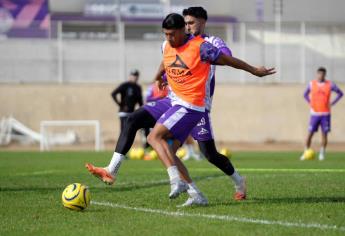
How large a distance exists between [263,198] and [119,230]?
3.01 m

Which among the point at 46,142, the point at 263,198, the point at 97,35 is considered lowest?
the point at 46,142

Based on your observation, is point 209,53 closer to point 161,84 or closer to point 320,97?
point 161,84

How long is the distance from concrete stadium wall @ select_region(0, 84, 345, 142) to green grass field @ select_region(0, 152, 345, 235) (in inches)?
675

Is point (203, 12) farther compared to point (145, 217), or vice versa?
point (203, 12)

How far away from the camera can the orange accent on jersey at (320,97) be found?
21875 mm

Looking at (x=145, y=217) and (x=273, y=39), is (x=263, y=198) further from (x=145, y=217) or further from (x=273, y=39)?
(x=273, y=39)

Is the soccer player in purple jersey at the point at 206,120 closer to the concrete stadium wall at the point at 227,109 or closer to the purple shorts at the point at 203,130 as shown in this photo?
the purple shorts at the point at 203,130

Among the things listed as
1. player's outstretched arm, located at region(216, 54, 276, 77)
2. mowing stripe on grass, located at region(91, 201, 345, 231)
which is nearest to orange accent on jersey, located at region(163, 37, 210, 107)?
player's outstretched arm, located at region(216, 54, 276, 77)

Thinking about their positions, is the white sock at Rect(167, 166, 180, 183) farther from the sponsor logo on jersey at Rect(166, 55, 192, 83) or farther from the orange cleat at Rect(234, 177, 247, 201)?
the orange cleat at Rect(234, 177, 247, 201)

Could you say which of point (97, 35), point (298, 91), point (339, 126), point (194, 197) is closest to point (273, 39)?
point (298, 91)

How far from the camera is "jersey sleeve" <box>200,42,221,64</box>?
8727mm

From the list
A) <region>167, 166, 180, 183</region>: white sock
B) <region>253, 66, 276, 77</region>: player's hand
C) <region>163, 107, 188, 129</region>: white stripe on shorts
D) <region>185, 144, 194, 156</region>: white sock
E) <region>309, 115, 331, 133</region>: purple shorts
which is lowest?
<region>185, 144, 194, 156</region>: white sock

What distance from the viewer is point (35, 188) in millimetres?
11453

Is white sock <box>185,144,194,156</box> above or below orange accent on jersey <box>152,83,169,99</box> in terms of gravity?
below
